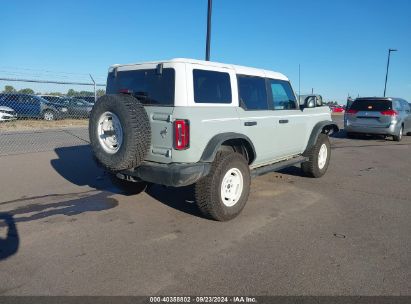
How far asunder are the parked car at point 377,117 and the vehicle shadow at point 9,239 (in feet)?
42.3

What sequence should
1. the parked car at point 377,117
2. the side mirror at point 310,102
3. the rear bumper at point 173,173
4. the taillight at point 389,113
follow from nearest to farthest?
the rear bumper at point 173,173
the side mirror at point 310,102
the taillight at point 389,113
the parked car at point 377,117

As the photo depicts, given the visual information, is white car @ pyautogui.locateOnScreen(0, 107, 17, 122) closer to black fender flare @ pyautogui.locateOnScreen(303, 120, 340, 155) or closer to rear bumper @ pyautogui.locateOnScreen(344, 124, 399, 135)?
black fender flare @ pyautogui.locateOnScreen(303, 120, 340, 155)

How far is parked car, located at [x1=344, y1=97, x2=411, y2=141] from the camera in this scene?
537 inches

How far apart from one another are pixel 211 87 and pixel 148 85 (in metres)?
0.82

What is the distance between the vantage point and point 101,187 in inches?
251

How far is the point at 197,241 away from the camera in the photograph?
13.4ft

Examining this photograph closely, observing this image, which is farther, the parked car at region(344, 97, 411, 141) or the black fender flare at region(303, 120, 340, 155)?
the parked car at region(344, 97, 411, 141)

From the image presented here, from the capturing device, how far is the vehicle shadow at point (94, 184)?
531 centimetres

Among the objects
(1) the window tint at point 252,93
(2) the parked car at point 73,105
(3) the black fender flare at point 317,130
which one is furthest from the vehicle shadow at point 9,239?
(2) the parked car at point 73,105

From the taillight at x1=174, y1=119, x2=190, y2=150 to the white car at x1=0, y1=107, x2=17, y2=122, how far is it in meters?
14.8

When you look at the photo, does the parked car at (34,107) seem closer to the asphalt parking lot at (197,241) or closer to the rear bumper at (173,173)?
the asphalt parking lot at (197,241)

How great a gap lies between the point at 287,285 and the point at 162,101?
2.54 m

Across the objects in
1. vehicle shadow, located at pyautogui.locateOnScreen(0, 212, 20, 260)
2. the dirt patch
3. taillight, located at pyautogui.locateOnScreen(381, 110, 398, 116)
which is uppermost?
taillight, located at pyautogui.locateOnScreen(381, 110, 398, 116)

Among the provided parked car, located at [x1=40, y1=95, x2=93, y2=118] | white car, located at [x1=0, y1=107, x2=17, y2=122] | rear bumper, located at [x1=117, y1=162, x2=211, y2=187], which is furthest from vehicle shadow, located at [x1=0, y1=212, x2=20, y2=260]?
parked car, located at [x1=40, y1=95, x2=93, y2=118]
